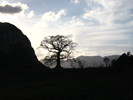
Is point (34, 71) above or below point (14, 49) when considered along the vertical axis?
below

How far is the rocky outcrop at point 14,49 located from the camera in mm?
87938

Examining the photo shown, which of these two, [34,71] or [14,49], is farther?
A: [14,49]

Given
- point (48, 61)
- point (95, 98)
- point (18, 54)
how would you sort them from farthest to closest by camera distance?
point (18, 54) < point (48, 61) < point (95, 98)

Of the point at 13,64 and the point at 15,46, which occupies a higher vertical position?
the point at 15,46

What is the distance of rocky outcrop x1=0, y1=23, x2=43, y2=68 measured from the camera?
87938 millimetres

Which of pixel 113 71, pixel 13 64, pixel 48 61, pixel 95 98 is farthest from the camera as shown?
pixel 13 64

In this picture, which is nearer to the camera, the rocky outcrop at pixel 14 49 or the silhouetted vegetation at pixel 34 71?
the silhouetted vegetation at pixel 34 71

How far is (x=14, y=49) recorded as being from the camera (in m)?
94.4

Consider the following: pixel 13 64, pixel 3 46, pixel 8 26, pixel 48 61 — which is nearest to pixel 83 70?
pixel 48 61

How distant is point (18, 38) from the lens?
99.6 metres

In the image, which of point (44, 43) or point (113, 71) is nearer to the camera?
point (113, 71)

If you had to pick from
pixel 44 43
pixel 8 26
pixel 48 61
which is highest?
pixel 8 26

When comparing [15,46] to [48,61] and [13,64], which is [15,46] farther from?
[48,61]

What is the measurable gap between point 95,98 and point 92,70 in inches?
1557
